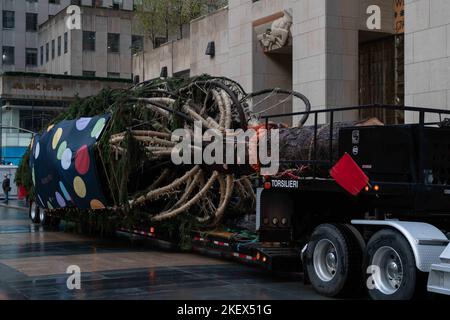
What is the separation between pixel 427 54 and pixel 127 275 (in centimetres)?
1127

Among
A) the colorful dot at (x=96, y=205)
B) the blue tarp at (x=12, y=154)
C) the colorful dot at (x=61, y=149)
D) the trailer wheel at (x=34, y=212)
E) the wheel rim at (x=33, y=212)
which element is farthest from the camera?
the blue tarp at (x=12, y=154)

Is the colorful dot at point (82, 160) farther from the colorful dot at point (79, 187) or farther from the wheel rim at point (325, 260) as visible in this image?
the wheel rim at point (325, 260)

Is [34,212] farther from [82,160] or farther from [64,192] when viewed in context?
[82,160]

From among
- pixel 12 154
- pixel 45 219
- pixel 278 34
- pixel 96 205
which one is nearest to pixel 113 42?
pixel 12 154

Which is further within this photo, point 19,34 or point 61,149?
point 19,34

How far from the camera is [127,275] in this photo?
11.6 m

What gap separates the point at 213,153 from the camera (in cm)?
1321

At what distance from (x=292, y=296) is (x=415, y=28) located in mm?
11895

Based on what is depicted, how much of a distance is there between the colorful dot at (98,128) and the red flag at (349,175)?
23.3 ft

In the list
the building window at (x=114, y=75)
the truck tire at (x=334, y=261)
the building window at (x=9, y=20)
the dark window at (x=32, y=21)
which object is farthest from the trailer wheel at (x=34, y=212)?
the building window at (x=9, y=20)

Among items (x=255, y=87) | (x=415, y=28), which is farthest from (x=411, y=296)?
(x=255, y=87)

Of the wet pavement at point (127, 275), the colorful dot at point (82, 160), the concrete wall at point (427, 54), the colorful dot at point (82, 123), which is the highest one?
the concrete wall at point (427, 54)

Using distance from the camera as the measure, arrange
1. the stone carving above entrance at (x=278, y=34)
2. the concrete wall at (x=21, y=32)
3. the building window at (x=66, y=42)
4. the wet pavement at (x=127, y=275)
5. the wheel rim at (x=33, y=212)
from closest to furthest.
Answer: the wet pavement at (x=127, y=275)
the wheel rim at (x=33, y=212)
the stone carving above entrance at (x=278, y=34)
the building window at (x=66, y=42)
the concrete wall at (x=21, y=32)

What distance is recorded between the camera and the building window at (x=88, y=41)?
65312 millimetres
